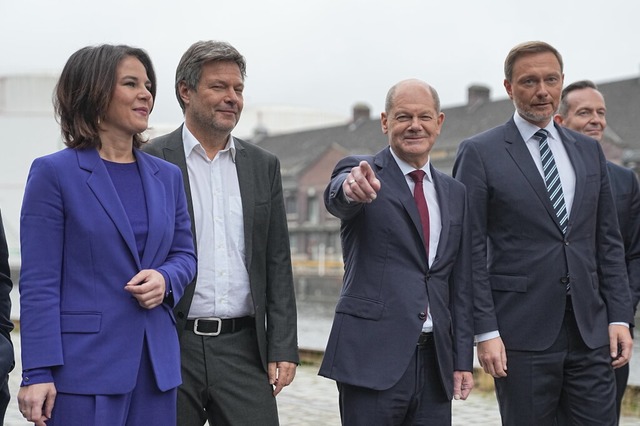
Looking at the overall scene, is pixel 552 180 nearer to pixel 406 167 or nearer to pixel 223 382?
pixel 406 167

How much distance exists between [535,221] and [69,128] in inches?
77.7

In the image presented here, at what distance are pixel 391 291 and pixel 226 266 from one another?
646mm

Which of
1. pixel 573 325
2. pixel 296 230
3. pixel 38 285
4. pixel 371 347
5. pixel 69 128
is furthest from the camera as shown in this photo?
pixel 296 230

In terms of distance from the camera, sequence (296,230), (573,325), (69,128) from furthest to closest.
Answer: (296,230) < (573,325) < (69,128)

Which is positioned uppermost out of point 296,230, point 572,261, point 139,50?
point 139,50

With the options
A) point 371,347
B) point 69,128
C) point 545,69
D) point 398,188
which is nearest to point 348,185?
point 398,188

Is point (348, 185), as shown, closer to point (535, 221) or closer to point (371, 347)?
point (371, 347)

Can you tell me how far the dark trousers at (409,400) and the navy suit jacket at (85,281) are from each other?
2.79 feet

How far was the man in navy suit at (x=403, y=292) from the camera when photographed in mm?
3777

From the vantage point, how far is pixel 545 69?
4.24m

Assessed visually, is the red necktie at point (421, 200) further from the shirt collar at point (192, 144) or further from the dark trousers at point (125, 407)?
the dark trousers at point (125, 407)

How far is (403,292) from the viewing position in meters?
3.80

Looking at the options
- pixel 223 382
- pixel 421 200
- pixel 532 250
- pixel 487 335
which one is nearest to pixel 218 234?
pixel 223 382

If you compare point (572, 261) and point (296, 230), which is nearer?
point (572, 261)
